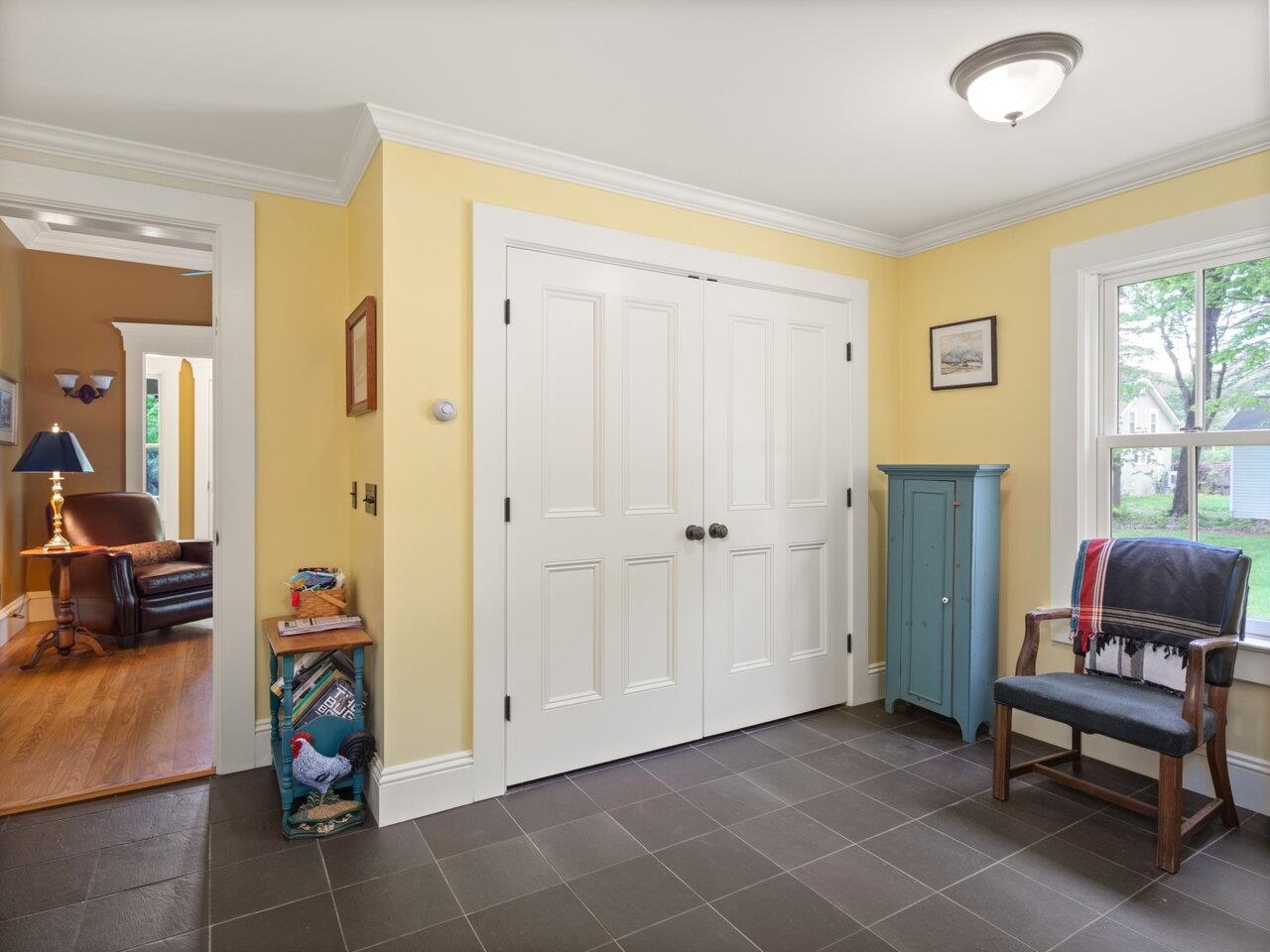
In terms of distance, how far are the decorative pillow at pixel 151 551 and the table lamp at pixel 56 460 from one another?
13.3 inches

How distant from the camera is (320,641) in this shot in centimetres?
240

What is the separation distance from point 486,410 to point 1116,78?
7.44ft

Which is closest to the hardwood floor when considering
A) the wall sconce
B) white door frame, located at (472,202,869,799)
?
white door frame, located at (472,202,869,799)

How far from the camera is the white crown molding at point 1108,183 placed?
2.48 meters

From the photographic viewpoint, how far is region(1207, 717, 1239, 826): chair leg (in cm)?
231

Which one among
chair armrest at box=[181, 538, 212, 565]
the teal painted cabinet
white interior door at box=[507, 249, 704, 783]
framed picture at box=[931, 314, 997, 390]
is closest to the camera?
white interior door at box=[507, 249, 704, 783]

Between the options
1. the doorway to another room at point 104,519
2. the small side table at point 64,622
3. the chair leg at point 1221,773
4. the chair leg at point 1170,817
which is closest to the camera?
the chair leg at point 1170,817

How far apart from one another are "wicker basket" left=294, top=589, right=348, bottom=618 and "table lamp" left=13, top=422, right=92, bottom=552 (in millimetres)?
2930

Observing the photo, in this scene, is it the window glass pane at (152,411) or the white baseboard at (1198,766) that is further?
the window glass pane at (152,411)

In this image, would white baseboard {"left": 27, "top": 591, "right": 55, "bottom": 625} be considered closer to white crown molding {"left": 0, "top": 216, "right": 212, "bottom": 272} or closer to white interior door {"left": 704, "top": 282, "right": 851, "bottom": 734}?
white crown molding {"left": 0, "top": 216, "right": 212, "bottom": 272}

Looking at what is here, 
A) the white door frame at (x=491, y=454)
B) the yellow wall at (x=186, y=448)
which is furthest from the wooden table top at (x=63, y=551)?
the white door frame at (x=491, y=454)

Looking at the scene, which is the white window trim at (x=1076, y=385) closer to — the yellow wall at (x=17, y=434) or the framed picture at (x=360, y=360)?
the framed picture at (x=360, y=360)

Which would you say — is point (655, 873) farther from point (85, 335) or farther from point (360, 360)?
point (85, 335)

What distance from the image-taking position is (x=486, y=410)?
2541 mm
